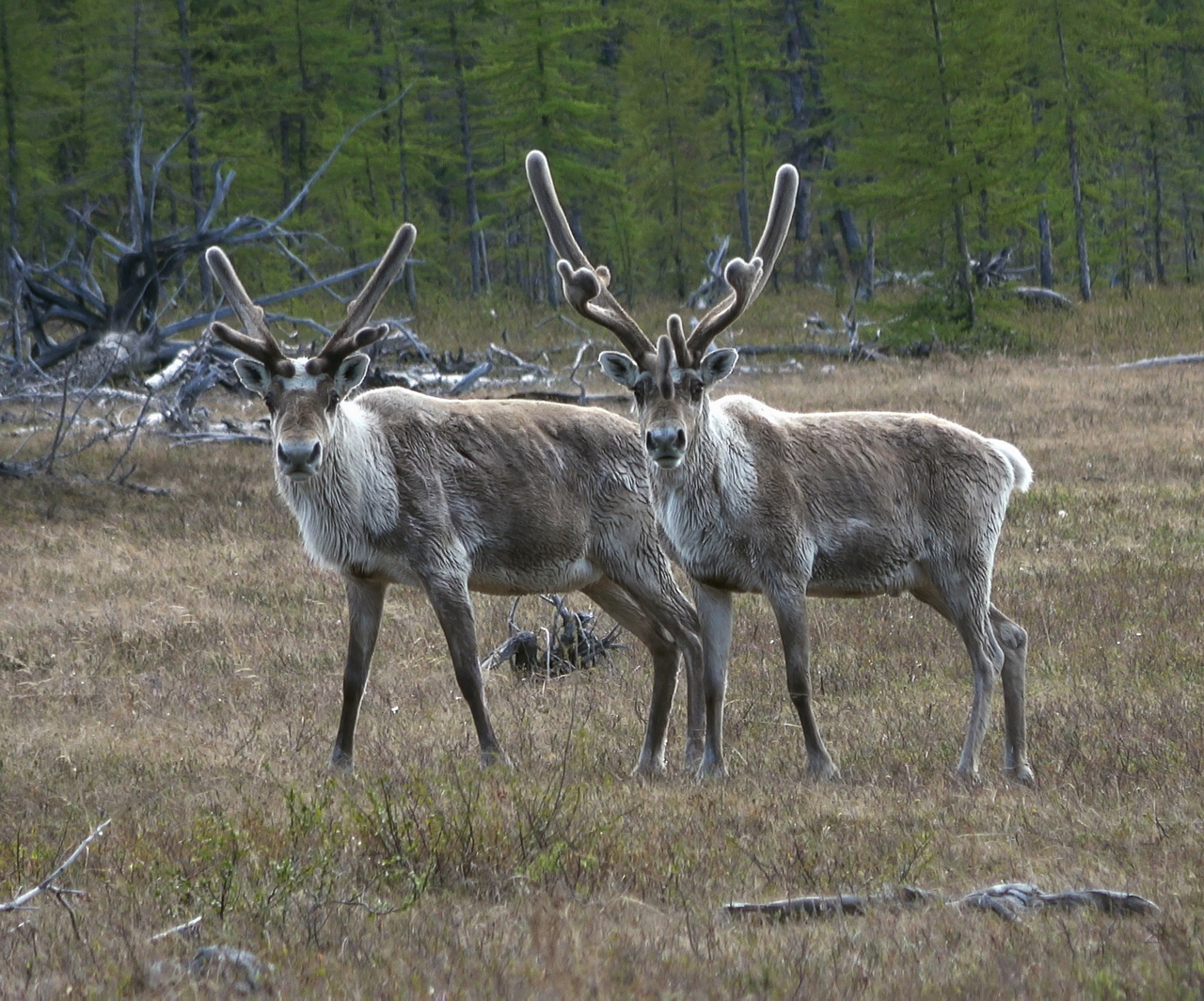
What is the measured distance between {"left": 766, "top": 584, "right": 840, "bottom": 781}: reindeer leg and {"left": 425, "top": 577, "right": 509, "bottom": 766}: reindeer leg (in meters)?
1.48

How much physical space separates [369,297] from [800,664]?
2.87m

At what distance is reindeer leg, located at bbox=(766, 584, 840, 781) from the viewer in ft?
22.9

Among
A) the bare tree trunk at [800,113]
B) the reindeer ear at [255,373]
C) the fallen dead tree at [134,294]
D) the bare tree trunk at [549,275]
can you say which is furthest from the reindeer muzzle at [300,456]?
the bare tree trunk at [800,113]

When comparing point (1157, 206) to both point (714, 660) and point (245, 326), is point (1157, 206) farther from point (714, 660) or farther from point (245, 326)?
point (245, 326)

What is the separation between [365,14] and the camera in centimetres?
4694

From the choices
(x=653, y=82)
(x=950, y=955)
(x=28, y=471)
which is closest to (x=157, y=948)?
(x=950, y=955)

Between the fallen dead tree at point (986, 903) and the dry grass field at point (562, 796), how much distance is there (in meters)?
0.09

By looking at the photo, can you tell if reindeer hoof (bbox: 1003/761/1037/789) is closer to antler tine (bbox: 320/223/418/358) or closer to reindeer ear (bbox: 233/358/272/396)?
antler tine (bbox: 320/223/418/358)

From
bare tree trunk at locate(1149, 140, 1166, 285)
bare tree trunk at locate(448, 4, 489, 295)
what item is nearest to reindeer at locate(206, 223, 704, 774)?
bare tree trunk at locate(448, 4, 489, 295)

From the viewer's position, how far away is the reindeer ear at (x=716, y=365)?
6.87 m

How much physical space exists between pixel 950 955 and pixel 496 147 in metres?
42.3

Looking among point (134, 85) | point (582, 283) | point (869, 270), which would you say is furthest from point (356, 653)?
point (869, 270)

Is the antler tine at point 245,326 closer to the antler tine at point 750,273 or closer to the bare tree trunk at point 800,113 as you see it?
the antler tine at point 750,273

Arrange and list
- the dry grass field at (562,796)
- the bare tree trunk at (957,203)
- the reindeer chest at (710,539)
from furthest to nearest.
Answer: the bare tree trunk at (957,203), the reindeer chest at (710,539), the dry grass field at (562,796)
